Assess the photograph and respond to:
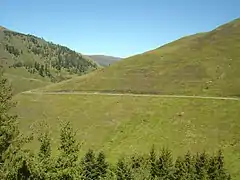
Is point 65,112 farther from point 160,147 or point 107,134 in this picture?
point 160,147

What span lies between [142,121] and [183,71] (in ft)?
151

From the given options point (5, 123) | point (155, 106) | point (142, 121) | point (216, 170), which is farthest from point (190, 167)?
point (155, 106)

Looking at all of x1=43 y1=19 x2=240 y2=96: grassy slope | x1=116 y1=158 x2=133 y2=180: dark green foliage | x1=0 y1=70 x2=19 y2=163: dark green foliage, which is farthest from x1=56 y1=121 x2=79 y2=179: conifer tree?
x1=43 y1=19 x2=240 y2=96: grassy slope

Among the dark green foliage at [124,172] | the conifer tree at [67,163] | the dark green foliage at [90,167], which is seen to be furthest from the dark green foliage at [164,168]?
the conifer tree at [67,163]

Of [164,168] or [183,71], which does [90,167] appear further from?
[183,71]

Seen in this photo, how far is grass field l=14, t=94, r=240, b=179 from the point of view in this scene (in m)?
69.9

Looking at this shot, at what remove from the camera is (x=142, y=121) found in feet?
275

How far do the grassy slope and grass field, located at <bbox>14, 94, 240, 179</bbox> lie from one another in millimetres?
13859

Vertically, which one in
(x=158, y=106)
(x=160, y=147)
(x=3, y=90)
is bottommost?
(x=160, y=147)

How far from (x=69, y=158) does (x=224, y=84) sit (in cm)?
8823

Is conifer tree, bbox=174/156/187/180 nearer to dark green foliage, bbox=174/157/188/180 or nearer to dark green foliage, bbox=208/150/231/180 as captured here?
dark green foliage, bbox=174/157/188/180

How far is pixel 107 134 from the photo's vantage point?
79875 millimetres

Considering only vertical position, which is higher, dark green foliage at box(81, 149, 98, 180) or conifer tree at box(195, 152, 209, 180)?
conifer tree at box(195, 152, 209, 180)

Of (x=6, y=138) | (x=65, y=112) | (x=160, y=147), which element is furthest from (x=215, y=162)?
(x=65, y=112)
